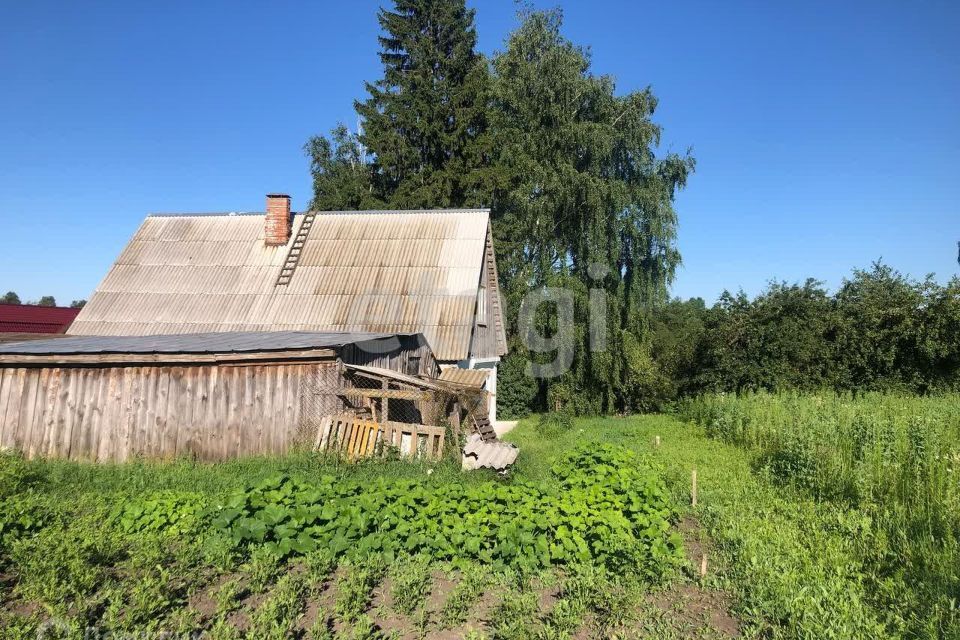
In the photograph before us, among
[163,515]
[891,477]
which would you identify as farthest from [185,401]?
[891,477]

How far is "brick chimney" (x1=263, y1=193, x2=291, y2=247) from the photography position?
18.2 metres

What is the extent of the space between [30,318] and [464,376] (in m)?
26.9

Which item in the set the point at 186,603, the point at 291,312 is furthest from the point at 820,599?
the point at 291,312

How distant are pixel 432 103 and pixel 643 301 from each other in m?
13.9

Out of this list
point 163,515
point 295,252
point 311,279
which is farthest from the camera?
point 295,252

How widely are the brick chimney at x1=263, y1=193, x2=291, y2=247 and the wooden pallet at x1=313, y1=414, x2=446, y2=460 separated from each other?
31.3 ft

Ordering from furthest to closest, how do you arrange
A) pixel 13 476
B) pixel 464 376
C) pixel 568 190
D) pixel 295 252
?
pixel 568 190 → pixel 295 252 → pixel 464 376 → pixel 13 476

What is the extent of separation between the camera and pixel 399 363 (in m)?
13.3

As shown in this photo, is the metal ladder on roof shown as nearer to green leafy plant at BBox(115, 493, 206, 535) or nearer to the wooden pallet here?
the wooden pallet

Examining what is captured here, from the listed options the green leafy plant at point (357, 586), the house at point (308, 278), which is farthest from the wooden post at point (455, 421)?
the green leafy plant at point (357, 586)

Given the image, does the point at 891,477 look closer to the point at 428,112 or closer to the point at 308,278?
the point at 308,278

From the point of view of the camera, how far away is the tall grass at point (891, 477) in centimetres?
540

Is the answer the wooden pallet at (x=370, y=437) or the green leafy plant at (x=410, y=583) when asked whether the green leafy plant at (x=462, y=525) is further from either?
the wooden pallet at (x=370, y=437)

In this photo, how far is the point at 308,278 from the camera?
55.5 feet
